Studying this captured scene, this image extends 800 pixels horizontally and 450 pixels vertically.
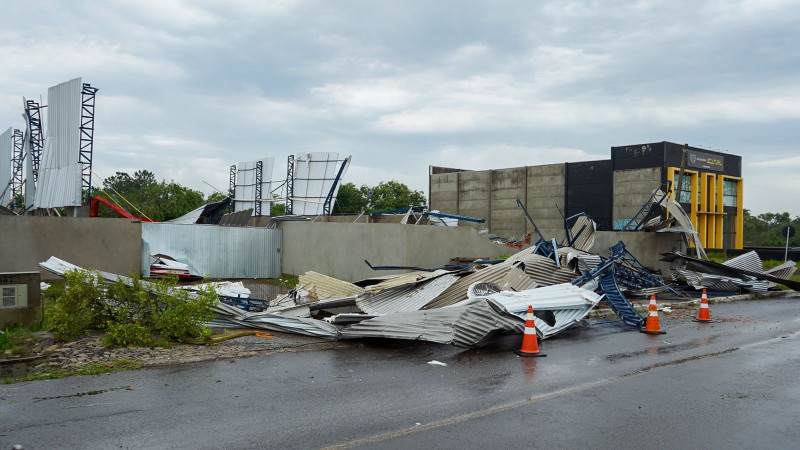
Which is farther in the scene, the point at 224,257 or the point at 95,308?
the point at 224,257

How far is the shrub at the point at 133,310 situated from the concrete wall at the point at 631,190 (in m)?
39.5

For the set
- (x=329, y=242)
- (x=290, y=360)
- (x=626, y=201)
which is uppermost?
(x=626, y=201)

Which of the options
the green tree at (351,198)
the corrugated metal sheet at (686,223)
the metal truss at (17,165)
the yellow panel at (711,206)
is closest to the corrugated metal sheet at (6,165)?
the metal truss at (17,165)

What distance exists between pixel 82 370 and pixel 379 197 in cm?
6155

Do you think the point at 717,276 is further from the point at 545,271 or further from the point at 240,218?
the point at 240,218

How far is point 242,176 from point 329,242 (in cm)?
1654

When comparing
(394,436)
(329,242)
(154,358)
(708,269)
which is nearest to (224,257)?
(329,242)

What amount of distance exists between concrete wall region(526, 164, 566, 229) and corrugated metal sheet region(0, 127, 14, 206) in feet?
121

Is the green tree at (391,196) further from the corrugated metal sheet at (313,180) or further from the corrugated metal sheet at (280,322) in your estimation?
the corrugated metal sheet at (280,322)

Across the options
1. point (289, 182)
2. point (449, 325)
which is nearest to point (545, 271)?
point (449, 325)

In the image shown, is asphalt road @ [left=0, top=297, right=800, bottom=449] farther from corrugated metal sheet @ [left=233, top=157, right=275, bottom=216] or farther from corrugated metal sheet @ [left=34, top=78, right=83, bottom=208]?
corrugated metal sheet @ [left=233, top=157, right=275, bottom=216]

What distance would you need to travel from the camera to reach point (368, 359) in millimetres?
9227

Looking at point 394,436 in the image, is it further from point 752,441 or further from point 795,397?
point 795,397

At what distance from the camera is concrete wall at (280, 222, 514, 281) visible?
20.6m
